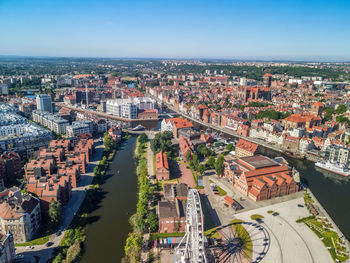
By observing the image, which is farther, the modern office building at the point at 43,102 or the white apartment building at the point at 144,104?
the white apartment building at the point at 144,104

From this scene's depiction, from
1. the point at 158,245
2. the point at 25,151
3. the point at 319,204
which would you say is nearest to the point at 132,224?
the point at 158,245

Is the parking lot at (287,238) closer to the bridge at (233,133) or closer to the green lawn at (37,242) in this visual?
the green lawn at (37,242)

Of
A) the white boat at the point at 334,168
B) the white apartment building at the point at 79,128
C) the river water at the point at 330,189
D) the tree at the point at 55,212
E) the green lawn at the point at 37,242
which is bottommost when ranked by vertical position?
the river water at the point at 330,189

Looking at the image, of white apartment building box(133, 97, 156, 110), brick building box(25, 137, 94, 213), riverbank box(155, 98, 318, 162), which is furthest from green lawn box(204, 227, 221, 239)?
white apartment building box(133, 97, 156, 110)

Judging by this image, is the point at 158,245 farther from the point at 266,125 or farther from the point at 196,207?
the point at 266,125

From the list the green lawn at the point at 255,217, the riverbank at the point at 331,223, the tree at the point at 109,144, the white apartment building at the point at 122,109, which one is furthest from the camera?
the white apartment building at the point at 122,109

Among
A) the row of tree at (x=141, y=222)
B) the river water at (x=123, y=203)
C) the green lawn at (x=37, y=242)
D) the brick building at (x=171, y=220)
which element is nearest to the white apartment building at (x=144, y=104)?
the river water at (x=123, y=203)
